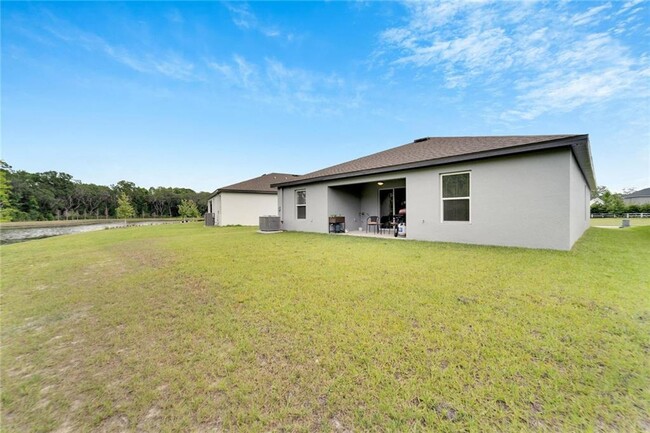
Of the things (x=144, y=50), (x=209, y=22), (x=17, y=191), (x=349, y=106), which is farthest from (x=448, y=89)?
(x=17, y=191)

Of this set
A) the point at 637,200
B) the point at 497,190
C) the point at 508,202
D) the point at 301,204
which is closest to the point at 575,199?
the point at 508,202

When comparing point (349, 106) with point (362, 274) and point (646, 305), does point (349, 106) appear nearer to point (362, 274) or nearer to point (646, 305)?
point (362, 274)

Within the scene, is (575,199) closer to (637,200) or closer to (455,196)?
(455,196)

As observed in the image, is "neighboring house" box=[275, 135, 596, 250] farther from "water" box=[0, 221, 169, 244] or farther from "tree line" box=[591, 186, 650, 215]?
"tree line" box=[591, 186, 650, 215]

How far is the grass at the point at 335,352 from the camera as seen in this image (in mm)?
1723

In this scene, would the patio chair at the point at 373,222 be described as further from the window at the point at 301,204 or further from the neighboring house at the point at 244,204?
the neighboring house at the point at 244,204

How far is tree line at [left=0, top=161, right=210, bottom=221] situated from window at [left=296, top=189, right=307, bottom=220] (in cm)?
3263

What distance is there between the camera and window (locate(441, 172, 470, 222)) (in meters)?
8.11

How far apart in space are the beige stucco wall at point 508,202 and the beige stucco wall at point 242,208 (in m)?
14.0

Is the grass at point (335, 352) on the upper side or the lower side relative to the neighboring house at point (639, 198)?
lower

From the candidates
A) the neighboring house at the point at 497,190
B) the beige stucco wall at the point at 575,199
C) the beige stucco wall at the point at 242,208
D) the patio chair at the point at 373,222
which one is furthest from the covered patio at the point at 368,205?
the beige stucco wall at the point at 242,208

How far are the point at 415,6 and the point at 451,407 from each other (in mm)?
12824

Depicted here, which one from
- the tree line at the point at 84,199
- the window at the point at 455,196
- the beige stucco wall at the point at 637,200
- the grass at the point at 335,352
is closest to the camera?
the grass at the point at 335,352

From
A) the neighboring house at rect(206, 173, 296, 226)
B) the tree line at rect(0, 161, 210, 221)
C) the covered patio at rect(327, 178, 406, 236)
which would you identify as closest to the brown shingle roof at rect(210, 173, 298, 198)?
the neighboring house at rect(206, 173, 296, 226)
